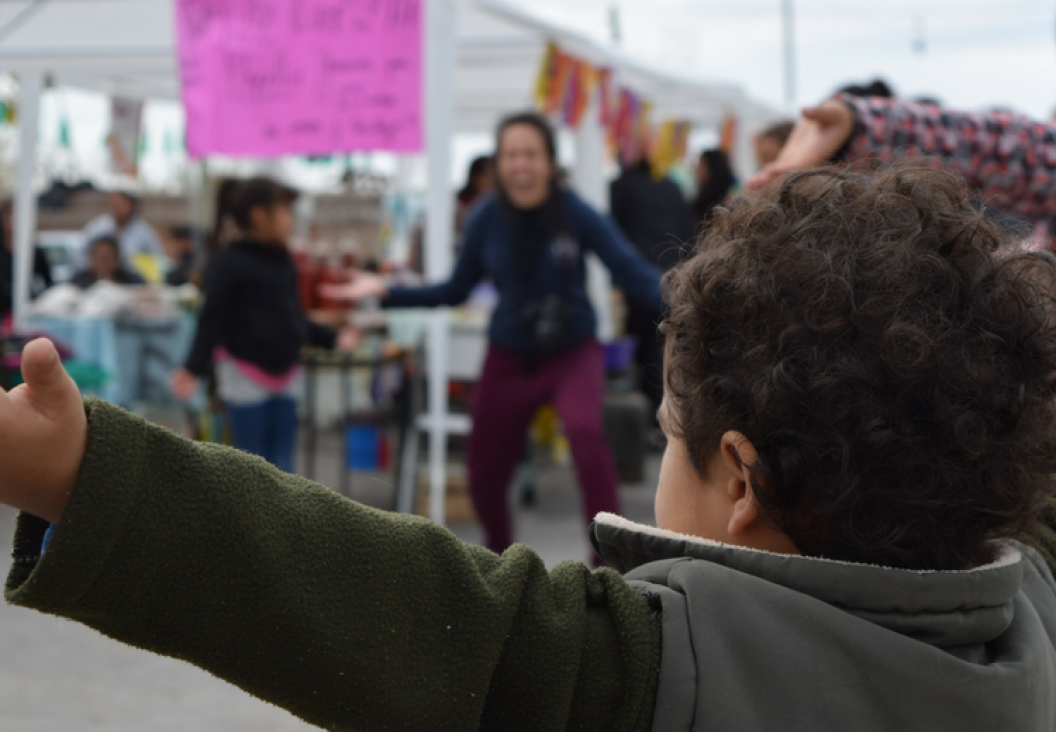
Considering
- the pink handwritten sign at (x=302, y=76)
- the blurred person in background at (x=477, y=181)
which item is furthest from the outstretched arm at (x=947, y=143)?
the blurred person in background at (x=477, y=181)

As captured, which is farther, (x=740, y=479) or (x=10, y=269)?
(x=10, y=269)

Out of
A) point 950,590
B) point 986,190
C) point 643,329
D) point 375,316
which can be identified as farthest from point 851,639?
point 643,329

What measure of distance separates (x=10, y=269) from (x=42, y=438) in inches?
316

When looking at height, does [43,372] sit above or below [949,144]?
below

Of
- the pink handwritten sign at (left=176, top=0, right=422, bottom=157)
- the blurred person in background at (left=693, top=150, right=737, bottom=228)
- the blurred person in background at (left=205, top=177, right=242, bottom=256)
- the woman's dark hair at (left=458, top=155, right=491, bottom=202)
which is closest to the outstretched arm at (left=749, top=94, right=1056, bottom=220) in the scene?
the pink handwritten sign at (left=176, top=0, right=422, bottom=157)

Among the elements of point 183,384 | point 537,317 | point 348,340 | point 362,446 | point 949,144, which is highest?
point 949,144

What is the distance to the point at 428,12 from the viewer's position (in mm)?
4441

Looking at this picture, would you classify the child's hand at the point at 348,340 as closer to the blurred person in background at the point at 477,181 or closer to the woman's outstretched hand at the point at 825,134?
the blurred person in background at the point at 477,181

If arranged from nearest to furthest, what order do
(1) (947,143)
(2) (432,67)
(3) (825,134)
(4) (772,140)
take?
(3) (825,134) < (1) (947,143) < (2) (432,67) < (4) (772,140)

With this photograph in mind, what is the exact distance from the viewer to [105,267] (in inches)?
293

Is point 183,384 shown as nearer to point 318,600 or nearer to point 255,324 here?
point 255,324

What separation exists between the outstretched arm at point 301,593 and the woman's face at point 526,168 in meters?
3.14

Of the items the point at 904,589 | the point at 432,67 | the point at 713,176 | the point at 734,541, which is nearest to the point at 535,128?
the point at 432,67

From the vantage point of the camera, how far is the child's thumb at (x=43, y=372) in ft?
2.28
